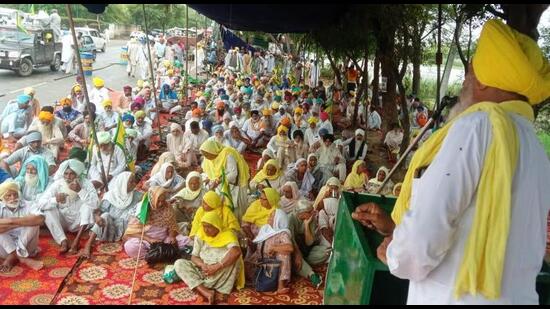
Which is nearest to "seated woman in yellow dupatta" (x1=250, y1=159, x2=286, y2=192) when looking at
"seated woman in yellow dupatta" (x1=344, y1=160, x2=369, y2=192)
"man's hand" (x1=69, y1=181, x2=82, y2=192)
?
"seated woman in yellow dupatta" (x1=344, y1=160, x2=369, y2=192)

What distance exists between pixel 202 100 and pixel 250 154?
240 cm

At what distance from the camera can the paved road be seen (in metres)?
12.3

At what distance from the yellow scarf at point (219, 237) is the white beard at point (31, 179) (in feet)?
7.74

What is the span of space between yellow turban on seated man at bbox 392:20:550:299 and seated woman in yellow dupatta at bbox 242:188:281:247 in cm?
355

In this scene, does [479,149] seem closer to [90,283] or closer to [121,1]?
[121,1]

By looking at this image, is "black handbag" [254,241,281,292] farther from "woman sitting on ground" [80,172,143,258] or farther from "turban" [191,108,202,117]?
"turban" [191,108,202,117]

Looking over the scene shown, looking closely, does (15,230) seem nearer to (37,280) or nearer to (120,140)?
(37,280)

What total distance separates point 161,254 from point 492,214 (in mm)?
3861

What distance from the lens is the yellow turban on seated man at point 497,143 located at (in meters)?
1.34

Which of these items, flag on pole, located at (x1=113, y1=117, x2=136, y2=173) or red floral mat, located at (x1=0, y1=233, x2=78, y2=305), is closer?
red floral mat, located at (x1=0, y1=233, x2=78, y2=305)

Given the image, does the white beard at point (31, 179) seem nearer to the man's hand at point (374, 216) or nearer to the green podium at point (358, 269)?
the green podium at point (358, 269)

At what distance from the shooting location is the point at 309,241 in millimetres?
5043

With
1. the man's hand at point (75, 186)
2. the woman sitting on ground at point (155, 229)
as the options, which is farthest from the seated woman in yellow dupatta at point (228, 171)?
the man's hand at point (75, 186)

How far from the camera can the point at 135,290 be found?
4.27 meters
